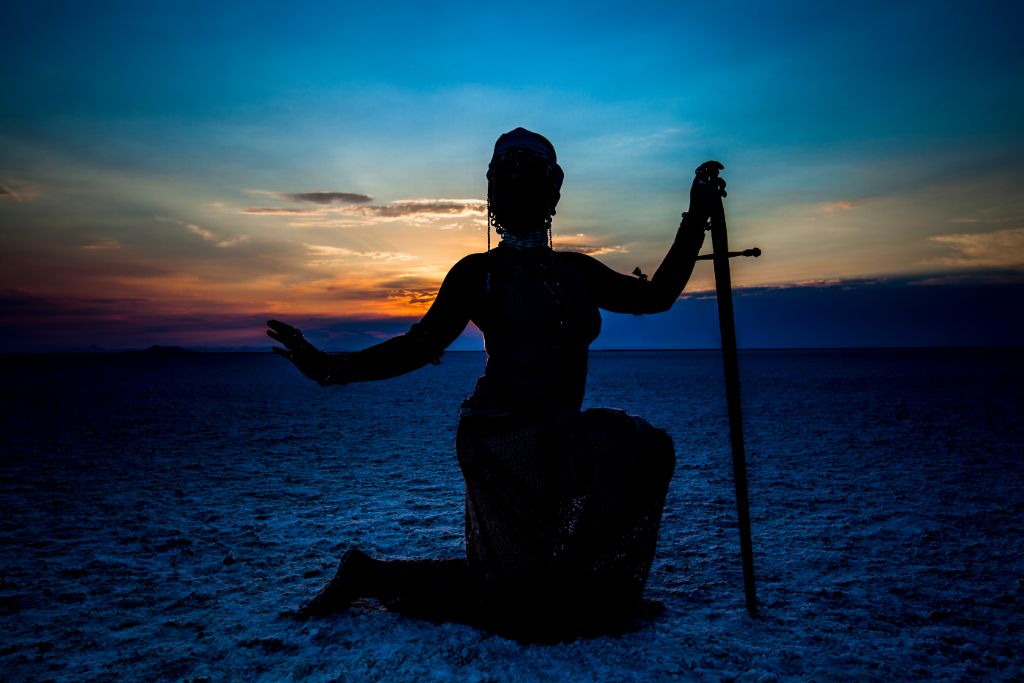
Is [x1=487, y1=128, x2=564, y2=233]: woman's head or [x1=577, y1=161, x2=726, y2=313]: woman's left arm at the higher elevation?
[x1=487, y1=128, x2=564, y2=233]: woman's head

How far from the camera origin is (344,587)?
114 inches

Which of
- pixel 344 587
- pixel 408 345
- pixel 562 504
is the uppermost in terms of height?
pixel 408 345

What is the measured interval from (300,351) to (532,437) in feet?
3.30

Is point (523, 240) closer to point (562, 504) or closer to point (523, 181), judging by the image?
point (523, 181)

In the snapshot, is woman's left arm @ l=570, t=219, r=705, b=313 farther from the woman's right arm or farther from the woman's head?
the woman's right arm

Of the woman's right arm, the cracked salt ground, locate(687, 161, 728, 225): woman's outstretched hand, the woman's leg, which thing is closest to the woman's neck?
the woman's right arm

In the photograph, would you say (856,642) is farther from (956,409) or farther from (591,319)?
(956,409)

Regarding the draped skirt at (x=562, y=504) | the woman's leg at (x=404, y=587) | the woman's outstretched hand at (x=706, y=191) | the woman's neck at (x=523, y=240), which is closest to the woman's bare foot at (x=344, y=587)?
the woman's leg at (x=404, y=587)

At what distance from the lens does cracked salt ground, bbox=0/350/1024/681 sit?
2.51 meters

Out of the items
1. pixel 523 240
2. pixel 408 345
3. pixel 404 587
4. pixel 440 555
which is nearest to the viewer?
pixel 408 345

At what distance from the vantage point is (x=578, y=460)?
7.83 ft

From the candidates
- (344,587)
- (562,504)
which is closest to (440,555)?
(344,587)

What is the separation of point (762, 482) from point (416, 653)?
15.6ft

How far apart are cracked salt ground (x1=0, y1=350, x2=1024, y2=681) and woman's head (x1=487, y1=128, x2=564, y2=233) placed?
6.14 feet
